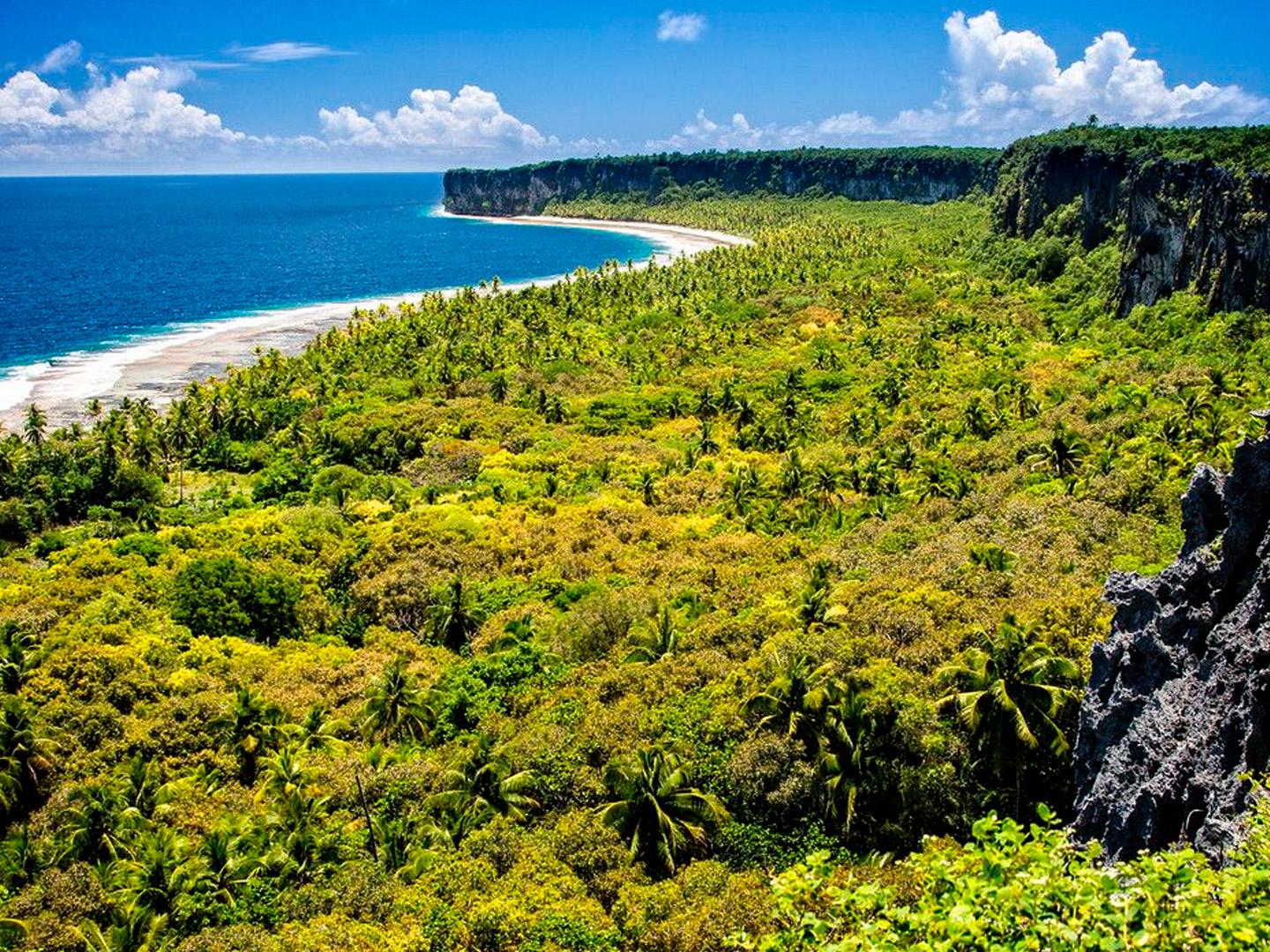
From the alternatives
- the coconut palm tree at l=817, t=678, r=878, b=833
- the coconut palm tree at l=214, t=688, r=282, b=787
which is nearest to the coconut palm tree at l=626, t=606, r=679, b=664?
the coconut palm tree at l=817, t=678, r=878, b=833

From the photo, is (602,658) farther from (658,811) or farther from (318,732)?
(658,811)

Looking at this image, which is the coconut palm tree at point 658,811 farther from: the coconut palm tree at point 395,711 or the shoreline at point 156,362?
the shoreline at point 156,362

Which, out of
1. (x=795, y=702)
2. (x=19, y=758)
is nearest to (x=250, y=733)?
(x=19, y=758)

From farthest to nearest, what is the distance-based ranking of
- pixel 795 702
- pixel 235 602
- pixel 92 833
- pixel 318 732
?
pixel 235 602
pixel 318 732
pixel 795 702
pixel 92 833

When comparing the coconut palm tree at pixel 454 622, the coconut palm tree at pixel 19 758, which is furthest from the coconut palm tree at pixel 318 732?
the coconut palm tree at pixel 19 758

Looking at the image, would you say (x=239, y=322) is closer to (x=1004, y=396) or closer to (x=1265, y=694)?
(x=1004, y=396)

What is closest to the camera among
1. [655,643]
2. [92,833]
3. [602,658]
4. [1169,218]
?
[92,833]
